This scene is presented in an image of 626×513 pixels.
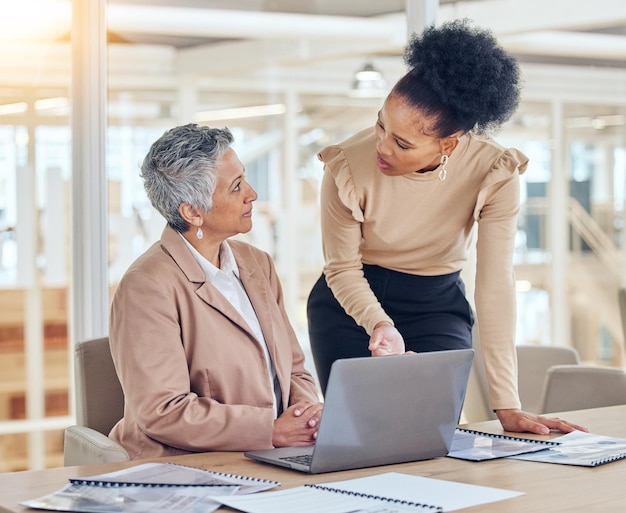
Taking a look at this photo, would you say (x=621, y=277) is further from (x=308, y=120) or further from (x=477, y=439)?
(x=477, y=439)

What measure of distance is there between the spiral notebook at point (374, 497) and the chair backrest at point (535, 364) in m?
2.16

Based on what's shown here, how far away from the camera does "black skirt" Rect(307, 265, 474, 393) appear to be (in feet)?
8.95

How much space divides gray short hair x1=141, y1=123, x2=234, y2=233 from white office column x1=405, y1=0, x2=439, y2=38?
4.74ft

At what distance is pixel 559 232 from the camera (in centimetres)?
538

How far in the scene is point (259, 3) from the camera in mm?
4062

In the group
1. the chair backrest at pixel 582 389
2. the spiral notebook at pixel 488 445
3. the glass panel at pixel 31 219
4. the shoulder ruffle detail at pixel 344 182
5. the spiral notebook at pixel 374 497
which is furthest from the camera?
the glass panel at pixel 31 219

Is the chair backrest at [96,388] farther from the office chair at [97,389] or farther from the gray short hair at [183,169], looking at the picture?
the gray short hair at [183,169]

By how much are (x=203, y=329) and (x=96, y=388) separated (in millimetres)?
412

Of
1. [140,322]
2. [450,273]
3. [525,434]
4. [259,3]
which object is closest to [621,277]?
[259,3]

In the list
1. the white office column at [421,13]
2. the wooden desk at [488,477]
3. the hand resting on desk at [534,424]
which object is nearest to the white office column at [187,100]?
the white office column at [421,13]

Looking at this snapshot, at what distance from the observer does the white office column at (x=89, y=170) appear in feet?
11.2

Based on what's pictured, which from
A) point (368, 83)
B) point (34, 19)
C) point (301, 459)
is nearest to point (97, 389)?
point (301, 459)

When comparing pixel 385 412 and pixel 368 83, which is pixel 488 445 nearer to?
pixel 385 412

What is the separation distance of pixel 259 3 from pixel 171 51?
1.40ft
